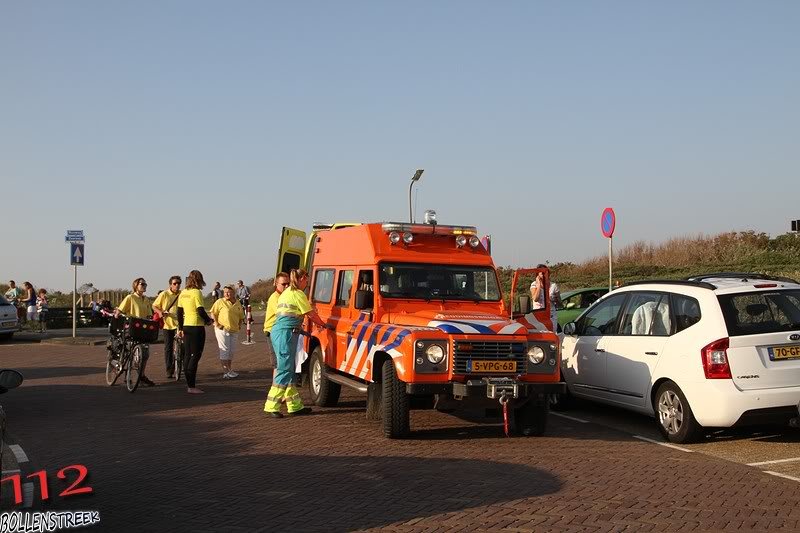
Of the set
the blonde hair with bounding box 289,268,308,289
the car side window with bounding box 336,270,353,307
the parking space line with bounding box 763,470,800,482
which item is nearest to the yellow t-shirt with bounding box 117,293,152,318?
the blonde hair with bounding box 289,268,308,289

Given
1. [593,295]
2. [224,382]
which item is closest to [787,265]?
[593,295]

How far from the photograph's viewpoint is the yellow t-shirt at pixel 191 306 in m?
14.6

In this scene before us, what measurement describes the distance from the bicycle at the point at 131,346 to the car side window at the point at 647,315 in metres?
8.08

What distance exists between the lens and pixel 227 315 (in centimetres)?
1630

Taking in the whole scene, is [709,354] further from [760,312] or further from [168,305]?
[168,305]

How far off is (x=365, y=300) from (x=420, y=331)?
5.53 ft

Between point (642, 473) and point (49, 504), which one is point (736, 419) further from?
point (49, 504)

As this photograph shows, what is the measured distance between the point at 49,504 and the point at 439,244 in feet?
21.7

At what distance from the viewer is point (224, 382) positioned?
650 inches

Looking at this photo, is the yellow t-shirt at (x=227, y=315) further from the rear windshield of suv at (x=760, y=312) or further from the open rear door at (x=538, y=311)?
the rear windshield of suv at (x=760, y=312)

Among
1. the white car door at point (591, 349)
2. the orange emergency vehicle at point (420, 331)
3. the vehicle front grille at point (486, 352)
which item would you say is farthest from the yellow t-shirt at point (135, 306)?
the vehicle front grille at point (486, 352)

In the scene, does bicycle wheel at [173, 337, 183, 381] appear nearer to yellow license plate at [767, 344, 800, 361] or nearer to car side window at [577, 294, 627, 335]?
car side window at [577, 294, 627, 335]

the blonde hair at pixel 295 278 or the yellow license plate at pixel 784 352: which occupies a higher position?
the blonde hair at pixel 295 278

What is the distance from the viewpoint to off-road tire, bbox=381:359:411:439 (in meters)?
9.89
